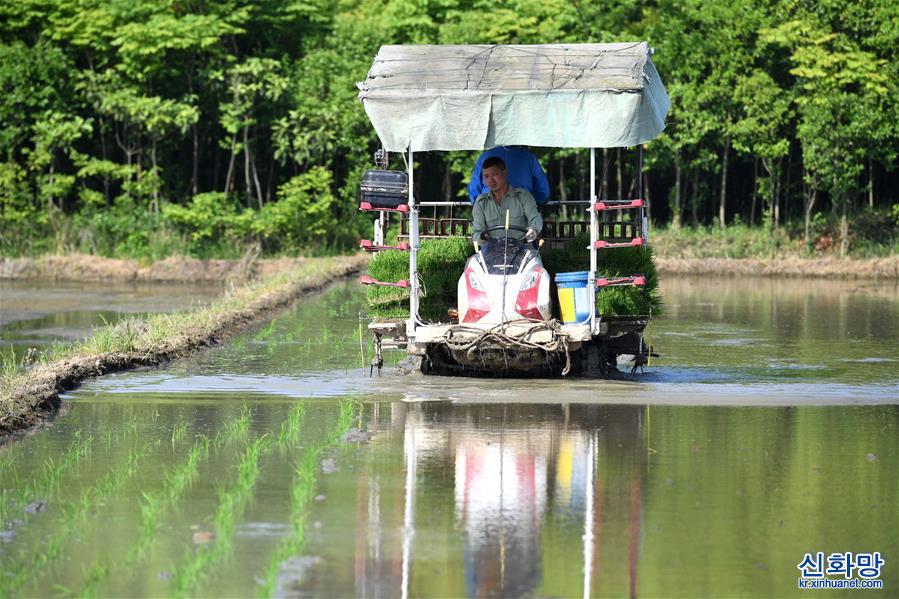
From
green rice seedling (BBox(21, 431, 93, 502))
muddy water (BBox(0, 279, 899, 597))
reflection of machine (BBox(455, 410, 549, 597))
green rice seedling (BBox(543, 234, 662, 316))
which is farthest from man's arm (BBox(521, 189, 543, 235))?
green rice seedling (BBox(21, 431, 93, 502))

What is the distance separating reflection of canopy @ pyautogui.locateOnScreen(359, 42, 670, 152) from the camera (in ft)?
45.1

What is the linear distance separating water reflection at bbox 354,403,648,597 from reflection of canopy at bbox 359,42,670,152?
→ 279 centimetres

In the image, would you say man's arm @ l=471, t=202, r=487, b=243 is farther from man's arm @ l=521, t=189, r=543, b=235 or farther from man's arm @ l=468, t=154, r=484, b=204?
man's arm @ l=521, t=189, r=543, b=235

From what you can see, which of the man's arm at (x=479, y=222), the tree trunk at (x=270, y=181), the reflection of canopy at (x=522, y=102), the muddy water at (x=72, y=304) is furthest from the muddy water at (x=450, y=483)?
the tree trunk at (x=270, y=181)

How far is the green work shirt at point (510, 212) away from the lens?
1430 centimetres

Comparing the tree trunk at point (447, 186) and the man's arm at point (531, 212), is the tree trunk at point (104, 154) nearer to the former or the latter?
the tree trunk at point (447, 186)

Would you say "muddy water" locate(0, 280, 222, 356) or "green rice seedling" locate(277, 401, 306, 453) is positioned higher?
Answer: "muddy water" locate(0, 280, 222, 356)

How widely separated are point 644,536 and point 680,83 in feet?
90.3

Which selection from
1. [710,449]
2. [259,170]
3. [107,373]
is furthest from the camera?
[259,170]

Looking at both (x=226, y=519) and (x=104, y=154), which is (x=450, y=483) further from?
(x=104, y=154)

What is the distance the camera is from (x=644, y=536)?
8117 mm

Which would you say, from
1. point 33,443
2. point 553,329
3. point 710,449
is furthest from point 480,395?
point 33,443

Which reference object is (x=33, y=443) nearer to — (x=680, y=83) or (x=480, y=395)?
(x=480, y=395)

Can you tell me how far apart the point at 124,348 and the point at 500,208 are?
4523mm
